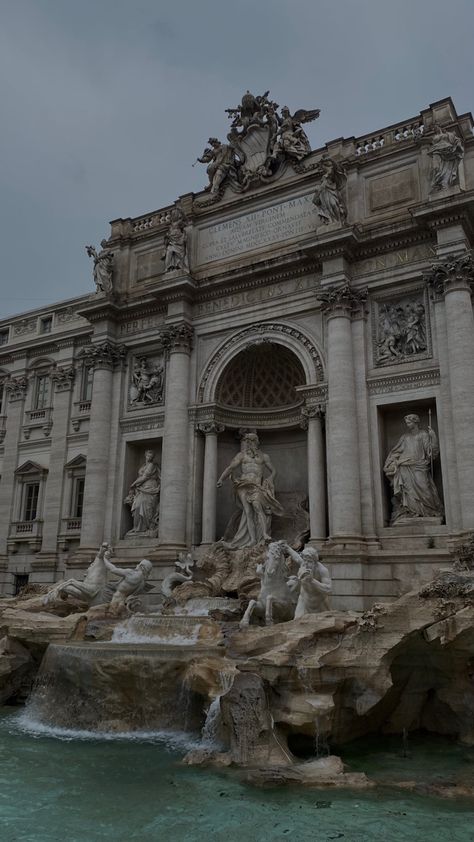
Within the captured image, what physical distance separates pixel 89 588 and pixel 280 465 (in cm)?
725

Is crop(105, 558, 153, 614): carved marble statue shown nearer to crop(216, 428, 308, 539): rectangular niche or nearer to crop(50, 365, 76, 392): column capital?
crop(216, 428, 308, 539): rectangular niche

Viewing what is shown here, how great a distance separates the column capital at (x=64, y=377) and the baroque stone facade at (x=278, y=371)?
0.29 ft

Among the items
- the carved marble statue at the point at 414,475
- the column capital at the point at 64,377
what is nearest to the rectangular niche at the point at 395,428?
the carved marble statue at the point at 414,475

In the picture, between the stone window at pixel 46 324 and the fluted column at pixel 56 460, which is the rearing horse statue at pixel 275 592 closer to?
the fluted column at pixel 56 460

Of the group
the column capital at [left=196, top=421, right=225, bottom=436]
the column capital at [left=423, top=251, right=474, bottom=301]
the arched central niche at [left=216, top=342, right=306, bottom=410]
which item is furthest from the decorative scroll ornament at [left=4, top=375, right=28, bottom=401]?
the column capital at [left=423, top=251, right=474, bottom=301]

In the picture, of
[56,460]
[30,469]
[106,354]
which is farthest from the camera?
[30,469]

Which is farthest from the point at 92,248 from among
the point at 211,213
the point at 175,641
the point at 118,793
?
the point at 118,793

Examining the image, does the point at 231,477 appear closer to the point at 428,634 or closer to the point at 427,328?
the point at 427,328

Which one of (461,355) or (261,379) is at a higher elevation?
(261,379)

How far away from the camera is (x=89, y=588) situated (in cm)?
1661

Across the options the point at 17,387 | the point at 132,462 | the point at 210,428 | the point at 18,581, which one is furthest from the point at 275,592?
the point at 17,387

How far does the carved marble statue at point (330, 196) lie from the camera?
18609mm

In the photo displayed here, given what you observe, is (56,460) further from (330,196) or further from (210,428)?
(330,196)

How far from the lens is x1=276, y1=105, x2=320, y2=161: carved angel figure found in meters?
20.7
